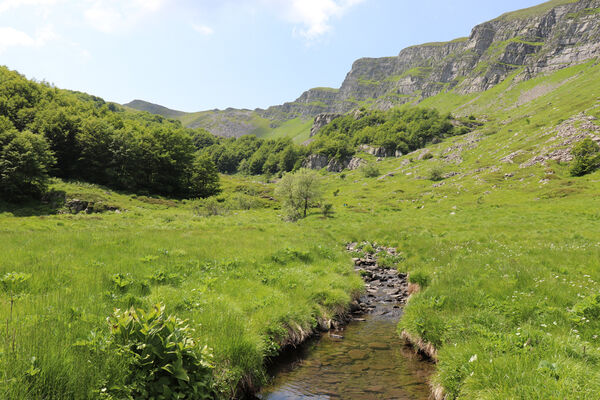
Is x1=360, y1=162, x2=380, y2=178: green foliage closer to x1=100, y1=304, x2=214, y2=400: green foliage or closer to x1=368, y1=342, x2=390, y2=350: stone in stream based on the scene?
x1=368, y1=342, x2=390, y2=350: stone in stream

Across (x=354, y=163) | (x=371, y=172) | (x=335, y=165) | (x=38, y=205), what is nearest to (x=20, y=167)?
(x=38, y=205)

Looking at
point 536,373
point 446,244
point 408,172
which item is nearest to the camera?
point 536,373

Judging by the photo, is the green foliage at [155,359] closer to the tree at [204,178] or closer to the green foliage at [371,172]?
the tree at [204,178]

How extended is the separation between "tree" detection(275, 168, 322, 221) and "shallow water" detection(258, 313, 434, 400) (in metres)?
48.6

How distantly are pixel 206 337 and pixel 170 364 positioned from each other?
2.44 m

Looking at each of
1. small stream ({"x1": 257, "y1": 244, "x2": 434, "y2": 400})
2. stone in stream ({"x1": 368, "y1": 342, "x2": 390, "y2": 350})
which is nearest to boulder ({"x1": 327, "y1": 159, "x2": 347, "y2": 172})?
small stream ({"x1": 257, "y1": 244, "x2": 434, "y2": 400})

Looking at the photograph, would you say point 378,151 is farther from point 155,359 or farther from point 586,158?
point 155,359

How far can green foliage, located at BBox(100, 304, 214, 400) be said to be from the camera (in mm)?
5434

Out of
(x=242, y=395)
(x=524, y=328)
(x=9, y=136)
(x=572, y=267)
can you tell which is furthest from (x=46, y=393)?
(x=9, y=136)

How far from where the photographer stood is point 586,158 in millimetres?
63688

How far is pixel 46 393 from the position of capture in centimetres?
468

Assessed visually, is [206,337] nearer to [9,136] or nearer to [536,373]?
[536,373]

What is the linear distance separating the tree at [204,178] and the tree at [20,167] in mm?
42095

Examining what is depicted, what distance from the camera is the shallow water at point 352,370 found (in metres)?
8.35
